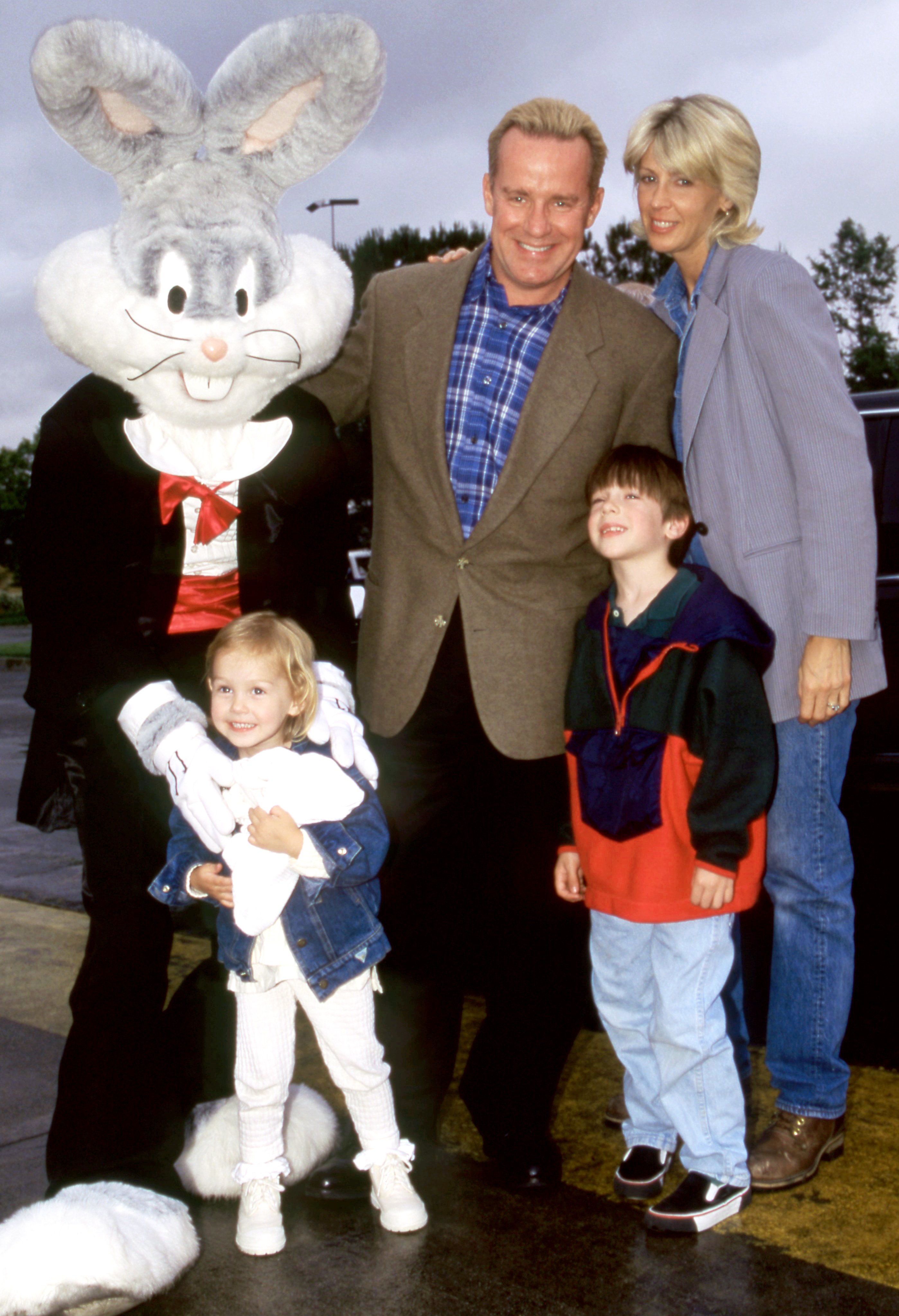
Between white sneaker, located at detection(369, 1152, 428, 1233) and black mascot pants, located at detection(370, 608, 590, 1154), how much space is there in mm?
282

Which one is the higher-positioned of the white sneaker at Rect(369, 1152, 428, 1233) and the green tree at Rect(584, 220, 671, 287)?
the green tree at Rect(584, 220, 671, 287)

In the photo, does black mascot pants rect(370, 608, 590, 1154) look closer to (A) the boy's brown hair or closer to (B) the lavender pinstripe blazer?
(A) the boy's brown hair

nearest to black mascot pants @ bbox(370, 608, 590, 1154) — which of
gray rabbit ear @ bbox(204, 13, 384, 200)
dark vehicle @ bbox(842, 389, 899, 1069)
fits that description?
gray rabbit ear @ bbox(204, 13, 384, 200)

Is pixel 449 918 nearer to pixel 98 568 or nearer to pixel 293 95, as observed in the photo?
pixel 98 568

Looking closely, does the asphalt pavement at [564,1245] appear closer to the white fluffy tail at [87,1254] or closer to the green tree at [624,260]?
the white fluffy tail at [87,1254]

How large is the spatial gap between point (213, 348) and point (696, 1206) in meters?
→ 1.91

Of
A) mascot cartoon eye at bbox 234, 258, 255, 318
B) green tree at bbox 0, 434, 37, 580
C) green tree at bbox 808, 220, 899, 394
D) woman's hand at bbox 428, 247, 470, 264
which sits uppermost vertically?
green tree at bbox 808, 220, 899, 394

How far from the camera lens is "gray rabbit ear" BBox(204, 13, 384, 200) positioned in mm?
2475

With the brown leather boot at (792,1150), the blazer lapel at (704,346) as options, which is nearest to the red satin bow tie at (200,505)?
the blazer lapel at (704,346)

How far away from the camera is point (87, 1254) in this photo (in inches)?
84.8

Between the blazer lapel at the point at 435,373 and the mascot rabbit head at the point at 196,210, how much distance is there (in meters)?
0.33

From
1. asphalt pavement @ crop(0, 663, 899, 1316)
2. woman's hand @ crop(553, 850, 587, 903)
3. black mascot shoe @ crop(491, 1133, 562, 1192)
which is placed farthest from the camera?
woman's hand @ crop(553, 850, 587, 903)

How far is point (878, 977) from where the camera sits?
426 centimetres

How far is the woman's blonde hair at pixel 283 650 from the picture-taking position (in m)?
2.43
